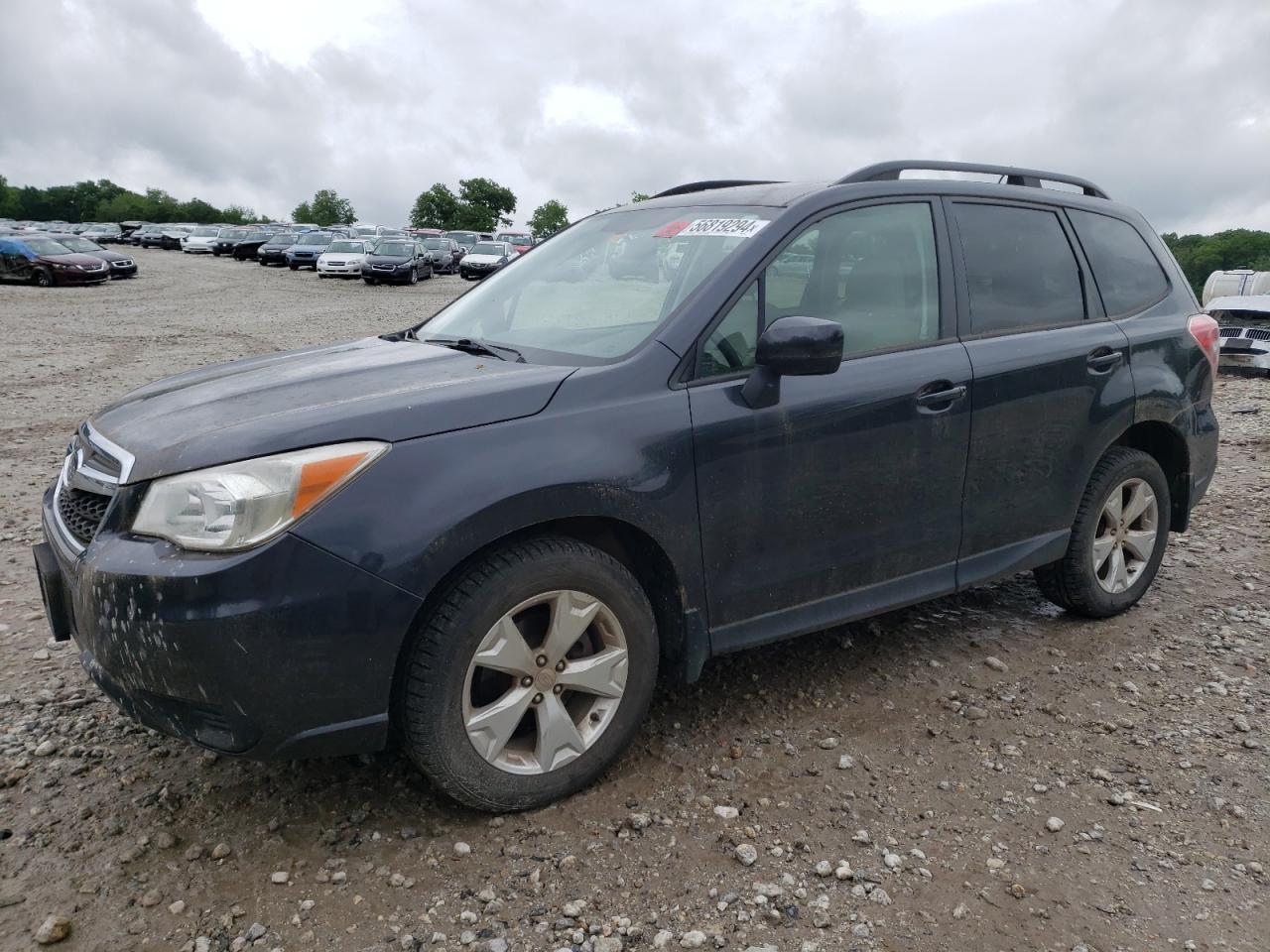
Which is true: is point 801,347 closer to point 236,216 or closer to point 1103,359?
point 1103,359

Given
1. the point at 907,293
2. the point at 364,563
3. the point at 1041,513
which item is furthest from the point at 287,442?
the point at 1041,513

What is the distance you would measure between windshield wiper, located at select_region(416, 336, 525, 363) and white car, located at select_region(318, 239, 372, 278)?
100 ft

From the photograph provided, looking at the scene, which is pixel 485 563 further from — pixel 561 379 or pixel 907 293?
pixel 907 293

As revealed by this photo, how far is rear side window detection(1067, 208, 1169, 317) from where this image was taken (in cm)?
410

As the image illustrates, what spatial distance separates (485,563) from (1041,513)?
92.0 inches

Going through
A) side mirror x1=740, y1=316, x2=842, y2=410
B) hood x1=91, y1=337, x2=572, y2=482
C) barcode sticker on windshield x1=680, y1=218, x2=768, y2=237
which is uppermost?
barcode sticker on windshield x1=680, y1=218, x2=768, y2=237

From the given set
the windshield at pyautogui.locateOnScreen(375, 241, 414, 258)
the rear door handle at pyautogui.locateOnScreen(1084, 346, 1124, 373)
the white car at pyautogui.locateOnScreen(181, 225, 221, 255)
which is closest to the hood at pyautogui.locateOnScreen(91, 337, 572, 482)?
the rear door handle at pyautogui.locateOnScreen(1084, 346, 1124, 373)

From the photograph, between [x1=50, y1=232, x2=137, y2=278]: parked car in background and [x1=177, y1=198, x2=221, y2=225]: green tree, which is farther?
[x1=177, y1=198, x2=221, y2=225]: green tree

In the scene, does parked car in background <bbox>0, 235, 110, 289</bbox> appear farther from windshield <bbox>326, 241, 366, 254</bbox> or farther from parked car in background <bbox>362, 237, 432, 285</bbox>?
parked car in background <bbox>362, 237, 432, 285</bbox>

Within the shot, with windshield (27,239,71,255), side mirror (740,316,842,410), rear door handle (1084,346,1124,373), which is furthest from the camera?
windshield (27,239,71,255)

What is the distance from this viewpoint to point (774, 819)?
2.82 m

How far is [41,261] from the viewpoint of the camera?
2728 centimetres

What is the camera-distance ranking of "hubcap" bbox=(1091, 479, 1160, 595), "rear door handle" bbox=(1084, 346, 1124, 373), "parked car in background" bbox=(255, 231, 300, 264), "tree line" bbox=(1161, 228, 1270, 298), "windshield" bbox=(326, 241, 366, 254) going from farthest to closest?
"tree line" bbox=(1161, 228, 1270, 298), "parked car in background" bbox=(255, 231, 300, 264), "windshield" bbox=(326, 241, 366, 254), "hubcap" bbox=(1091, 479, 1160, 595), "rear door handle" bbox=(1084, 346, 1124, 373)

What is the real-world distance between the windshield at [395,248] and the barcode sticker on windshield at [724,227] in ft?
98.0
